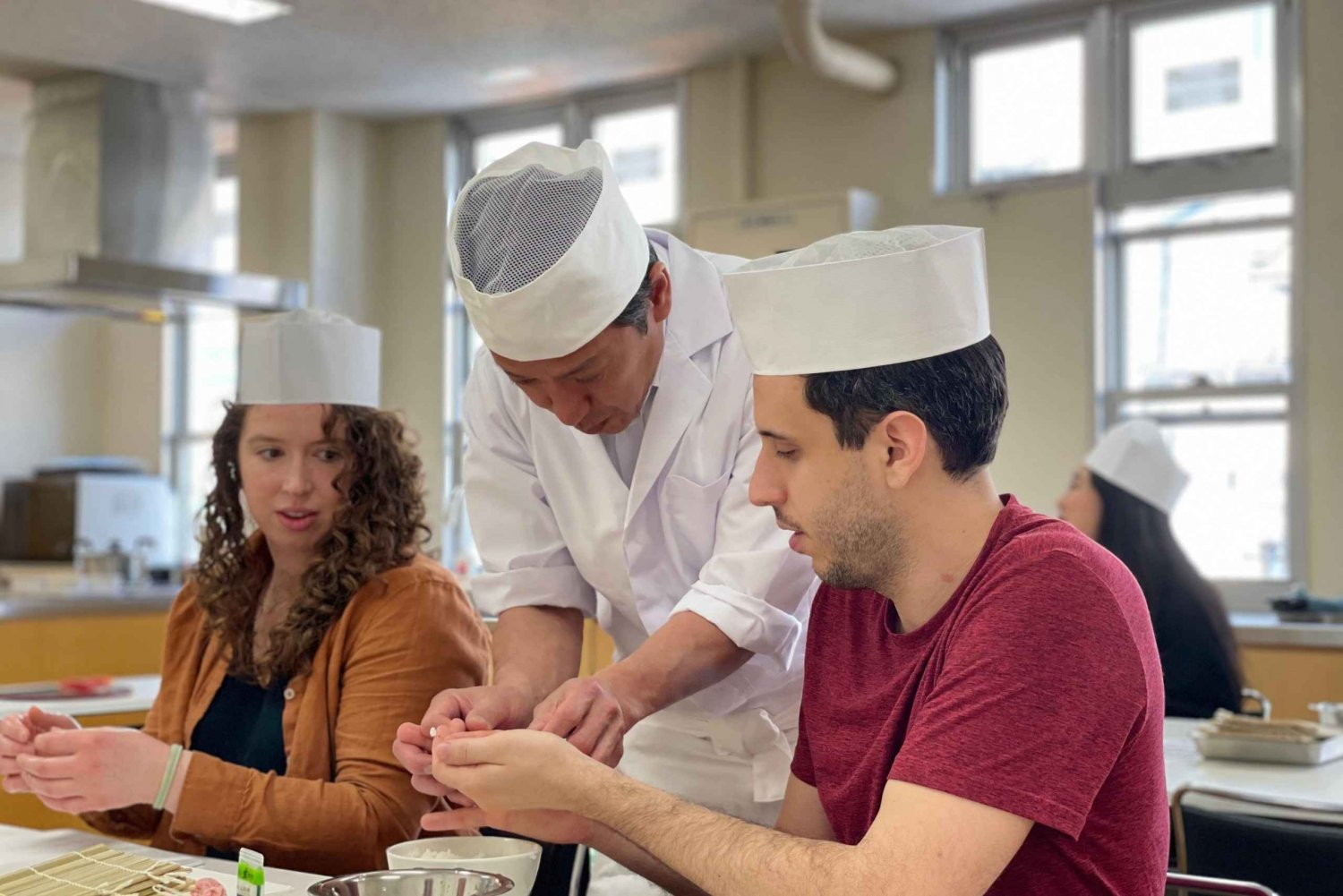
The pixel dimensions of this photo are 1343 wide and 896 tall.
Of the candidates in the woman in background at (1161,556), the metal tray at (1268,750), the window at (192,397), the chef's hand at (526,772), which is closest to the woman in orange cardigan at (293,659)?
the chef's hand at (526,772)

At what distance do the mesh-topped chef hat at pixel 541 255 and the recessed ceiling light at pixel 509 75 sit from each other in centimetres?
Result: 492

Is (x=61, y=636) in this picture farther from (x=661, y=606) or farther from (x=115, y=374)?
(x=115, y=374)

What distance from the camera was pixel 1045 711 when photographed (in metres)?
1.13

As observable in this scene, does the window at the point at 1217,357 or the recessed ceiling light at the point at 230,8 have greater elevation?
the recessed ceiling light at the point at 230,8

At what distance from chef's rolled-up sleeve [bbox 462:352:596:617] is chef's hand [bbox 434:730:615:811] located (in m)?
0.64

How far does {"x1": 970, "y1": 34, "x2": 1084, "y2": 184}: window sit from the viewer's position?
222 inches

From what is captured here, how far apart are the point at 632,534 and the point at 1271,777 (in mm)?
1265

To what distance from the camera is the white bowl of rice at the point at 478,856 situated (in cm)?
120

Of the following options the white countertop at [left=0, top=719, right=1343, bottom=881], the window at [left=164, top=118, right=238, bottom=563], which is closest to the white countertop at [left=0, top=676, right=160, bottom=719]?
the white countertop at [left=0, top=719, right=1343, bottom=881]

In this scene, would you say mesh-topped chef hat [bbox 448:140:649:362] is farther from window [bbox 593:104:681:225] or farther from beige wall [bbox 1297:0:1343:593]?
window [bbox 593:104:681:225]

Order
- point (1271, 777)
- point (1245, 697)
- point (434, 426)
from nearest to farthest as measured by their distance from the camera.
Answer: point (1271, 777) < point (1245, 697) < point (434, 426)

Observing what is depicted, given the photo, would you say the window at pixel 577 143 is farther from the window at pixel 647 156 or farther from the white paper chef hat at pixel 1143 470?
the white paper chef hat at pixel 1143 470

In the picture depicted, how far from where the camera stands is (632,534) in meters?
1.87

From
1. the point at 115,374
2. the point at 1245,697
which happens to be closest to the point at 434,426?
the point at 115,374
